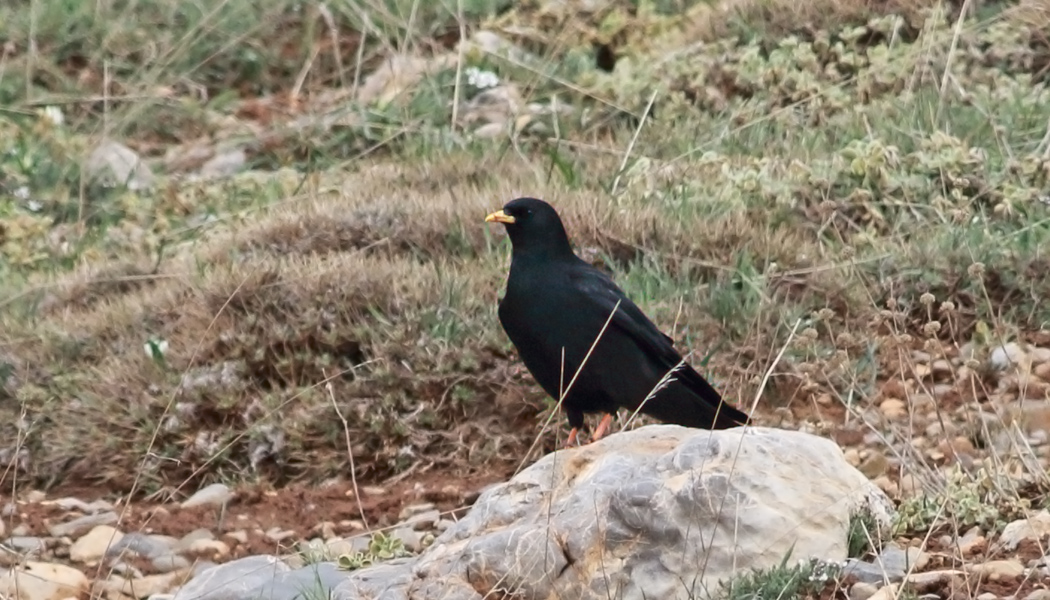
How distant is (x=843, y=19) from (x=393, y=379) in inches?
126

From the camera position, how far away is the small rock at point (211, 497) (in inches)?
186

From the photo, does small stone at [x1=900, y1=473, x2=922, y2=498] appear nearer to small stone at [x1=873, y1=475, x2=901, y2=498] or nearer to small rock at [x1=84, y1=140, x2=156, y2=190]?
small stone at [x1=873, y1=475, x2=901, y2=498]

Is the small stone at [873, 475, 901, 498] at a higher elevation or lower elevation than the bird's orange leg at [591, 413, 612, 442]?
higher

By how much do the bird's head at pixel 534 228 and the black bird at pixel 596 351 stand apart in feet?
0.28

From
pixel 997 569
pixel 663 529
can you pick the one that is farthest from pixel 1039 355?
pixel 663 529

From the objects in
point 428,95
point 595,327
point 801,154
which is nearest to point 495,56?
point 428,95

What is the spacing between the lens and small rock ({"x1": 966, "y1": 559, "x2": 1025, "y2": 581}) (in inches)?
130

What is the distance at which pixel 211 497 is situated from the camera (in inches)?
187

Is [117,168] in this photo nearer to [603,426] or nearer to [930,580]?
[603,426]

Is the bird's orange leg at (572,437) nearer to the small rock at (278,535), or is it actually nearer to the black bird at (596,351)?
the black bird at (596,351)

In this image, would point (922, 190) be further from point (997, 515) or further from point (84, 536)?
point (84, 536)

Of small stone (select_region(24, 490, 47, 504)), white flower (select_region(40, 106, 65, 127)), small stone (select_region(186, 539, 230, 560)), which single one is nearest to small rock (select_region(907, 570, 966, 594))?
small stone (select_region(186, 539, 230, 560))

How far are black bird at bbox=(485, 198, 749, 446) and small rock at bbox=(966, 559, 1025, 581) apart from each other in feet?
3.47

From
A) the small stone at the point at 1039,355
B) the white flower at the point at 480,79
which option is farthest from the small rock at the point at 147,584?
the white flower at the point at 480,79
